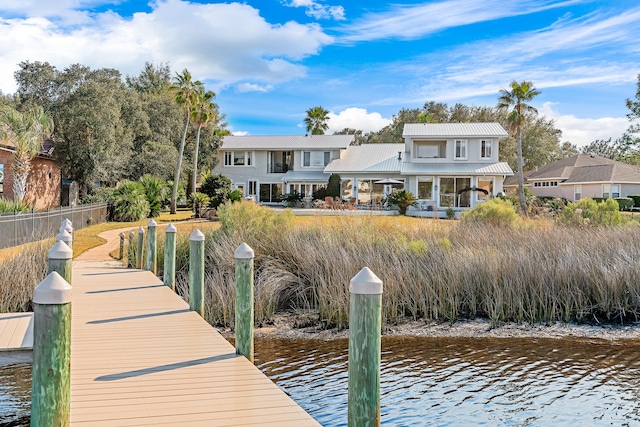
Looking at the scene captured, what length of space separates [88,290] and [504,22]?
19.7 meters

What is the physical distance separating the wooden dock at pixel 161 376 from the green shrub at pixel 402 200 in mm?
28587

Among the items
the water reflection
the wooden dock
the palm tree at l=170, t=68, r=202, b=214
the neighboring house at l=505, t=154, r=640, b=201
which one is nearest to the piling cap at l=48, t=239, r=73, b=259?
the wooden dock

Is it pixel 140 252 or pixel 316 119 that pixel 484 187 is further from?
pixel 140 252

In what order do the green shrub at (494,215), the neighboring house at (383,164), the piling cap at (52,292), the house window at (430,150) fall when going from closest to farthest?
the piling cap at (52,292) < the green shrub at (494,215) < the neighboring house at (383,164) < the house window at (430,150)

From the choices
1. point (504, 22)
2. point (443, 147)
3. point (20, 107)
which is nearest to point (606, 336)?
point (504, 22)

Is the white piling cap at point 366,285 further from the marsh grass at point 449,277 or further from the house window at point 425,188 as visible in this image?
the house window at point 425,188

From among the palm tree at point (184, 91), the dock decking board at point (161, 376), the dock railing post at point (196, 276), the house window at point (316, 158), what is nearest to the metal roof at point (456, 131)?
the house window at point (316, 158)

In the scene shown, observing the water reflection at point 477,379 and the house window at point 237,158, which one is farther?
the house window at point 237,158

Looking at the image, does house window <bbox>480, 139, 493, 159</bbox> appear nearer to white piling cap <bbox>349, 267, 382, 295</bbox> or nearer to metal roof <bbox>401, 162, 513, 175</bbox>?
metal roof <bbox>401, 162, 513, 175</bbox>

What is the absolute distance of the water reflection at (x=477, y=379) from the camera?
6.79 meters

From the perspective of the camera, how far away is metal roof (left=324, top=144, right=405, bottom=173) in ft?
142

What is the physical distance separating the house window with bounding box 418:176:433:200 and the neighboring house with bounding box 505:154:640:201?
10475mm

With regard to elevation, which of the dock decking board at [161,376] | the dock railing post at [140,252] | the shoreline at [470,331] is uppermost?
the dock railing post at [140,252]

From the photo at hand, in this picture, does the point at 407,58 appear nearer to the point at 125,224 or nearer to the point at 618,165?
the point at 125,224
